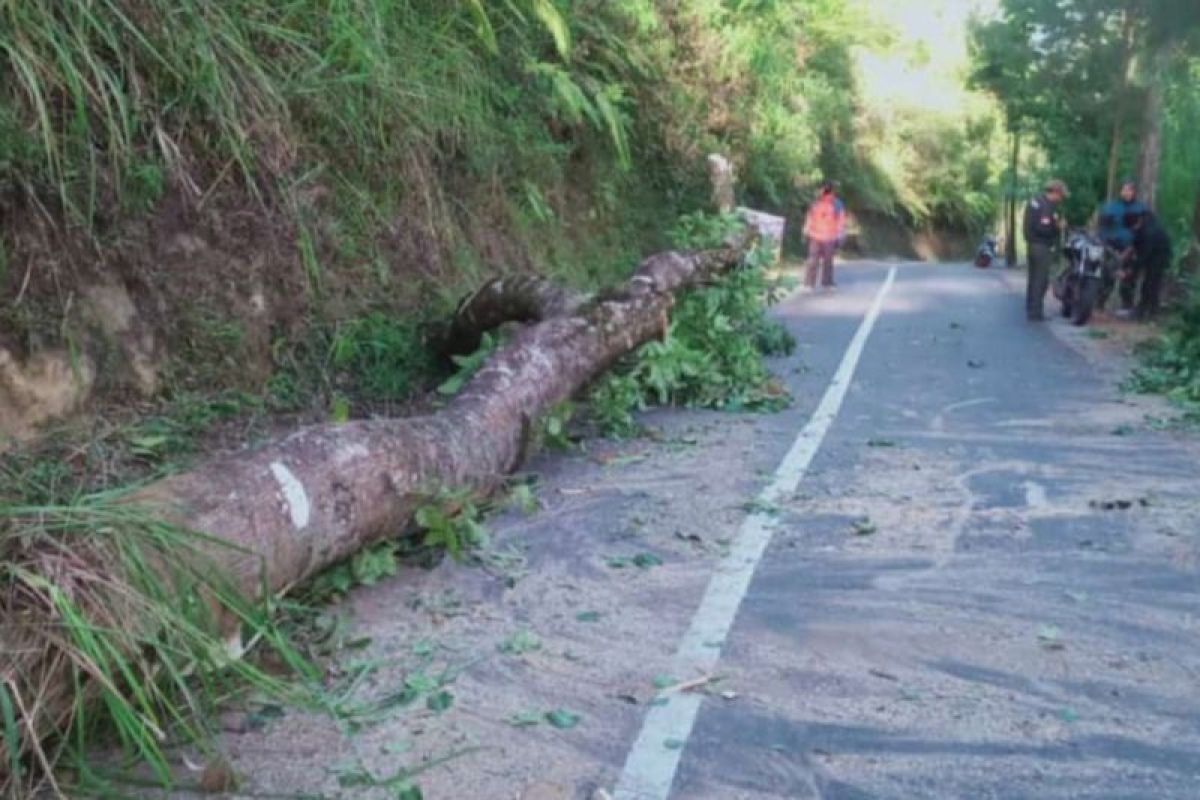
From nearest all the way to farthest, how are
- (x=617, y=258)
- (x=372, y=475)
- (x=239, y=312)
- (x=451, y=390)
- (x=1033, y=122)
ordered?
(x=372, y=475), (x=239, y=312), (x=451, y=390), (x=617, y=258), (x=1033, y=122)

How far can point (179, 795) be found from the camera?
11.0ft

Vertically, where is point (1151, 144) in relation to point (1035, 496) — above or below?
above

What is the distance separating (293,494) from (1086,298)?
14486mm

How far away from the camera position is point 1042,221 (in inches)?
666

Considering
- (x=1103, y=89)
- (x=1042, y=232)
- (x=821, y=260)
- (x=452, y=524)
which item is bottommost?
(x=821, y=260)

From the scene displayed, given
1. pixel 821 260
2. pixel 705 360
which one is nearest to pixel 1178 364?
pixel 705 360

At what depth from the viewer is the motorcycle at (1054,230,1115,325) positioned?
54.7 feet

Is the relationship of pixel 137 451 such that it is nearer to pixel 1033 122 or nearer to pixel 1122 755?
pixel 1122 755

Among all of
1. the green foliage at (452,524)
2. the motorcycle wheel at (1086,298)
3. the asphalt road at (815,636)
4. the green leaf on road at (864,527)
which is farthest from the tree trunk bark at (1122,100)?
the green foliage at (452,524)

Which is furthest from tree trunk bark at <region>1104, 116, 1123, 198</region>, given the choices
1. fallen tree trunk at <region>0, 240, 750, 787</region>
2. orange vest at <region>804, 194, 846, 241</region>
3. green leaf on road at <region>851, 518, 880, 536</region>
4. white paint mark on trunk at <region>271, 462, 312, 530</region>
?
white paint mark on trunk at <region>271, 462, 312, 530</region>

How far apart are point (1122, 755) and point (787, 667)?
1106 mm

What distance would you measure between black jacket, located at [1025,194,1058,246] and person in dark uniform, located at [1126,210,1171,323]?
3.35ft

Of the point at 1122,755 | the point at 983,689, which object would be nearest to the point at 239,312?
the point at 983,689

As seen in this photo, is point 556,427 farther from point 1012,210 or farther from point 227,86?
point 1012,210
